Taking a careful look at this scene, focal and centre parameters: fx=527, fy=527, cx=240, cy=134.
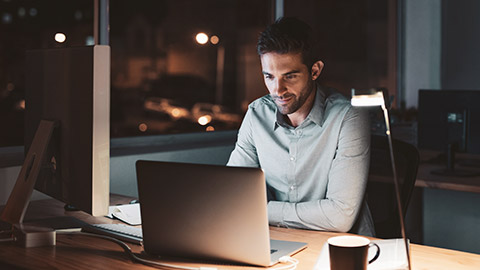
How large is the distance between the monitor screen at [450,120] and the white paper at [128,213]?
1857 mm

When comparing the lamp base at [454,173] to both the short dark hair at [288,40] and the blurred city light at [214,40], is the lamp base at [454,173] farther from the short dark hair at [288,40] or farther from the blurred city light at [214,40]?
the blurred city light at [214,40]

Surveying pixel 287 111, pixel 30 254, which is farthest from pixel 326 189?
pixel 30 254

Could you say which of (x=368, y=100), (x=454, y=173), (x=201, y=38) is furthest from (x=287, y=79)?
(x=201, y=38)

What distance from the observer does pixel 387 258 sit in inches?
52.1

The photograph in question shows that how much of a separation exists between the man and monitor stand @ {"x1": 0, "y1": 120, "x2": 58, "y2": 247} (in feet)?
2.44

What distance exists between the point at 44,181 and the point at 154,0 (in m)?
2.20

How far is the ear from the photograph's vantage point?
6.70 feet

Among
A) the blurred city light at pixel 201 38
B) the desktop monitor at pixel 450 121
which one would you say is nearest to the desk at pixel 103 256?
the desktop monitor at pixel 450 121

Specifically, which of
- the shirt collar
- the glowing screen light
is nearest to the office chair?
the shirt collar

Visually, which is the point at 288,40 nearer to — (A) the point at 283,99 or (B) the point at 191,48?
(A) the point at 283,99

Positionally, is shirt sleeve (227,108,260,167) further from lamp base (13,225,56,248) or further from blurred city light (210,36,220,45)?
blurred city light (210,36,220,45)

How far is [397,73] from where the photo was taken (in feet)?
17.5

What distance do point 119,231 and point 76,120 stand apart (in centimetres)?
39

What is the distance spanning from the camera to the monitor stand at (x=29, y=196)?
1.51 meters
